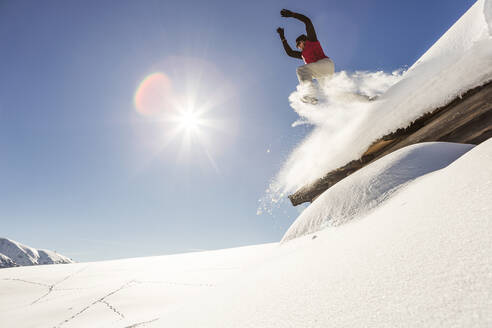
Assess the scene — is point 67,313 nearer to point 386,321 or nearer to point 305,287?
point 305,287

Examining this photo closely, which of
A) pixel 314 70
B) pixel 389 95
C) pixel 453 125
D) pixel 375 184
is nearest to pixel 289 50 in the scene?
pixel 314 70

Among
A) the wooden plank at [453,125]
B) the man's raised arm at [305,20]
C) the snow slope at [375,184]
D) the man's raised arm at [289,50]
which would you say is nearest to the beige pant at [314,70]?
the man's raised arm at [305,20]

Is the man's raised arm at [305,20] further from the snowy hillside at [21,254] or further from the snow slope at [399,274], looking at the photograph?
the snowy hillside at [21,254]

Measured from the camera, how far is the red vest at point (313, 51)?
13.5 ft

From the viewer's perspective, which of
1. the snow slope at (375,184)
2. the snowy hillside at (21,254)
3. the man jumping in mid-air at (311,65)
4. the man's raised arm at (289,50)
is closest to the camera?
the snow slope at (375,184)

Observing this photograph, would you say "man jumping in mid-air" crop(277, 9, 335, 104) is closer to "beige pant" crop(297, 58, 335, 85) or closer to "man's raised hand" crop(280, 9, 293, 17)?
"beige pant" crop(297, 58, 335, 85)

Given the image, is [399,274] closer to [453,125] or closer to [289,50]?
[453,125]

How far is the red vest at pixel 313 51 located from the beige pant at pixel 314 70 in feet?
0.43

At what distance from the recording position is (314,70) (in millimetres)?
4109

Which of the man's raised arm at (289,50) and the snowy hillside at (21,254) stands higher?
the snowy hillside at (21,254)

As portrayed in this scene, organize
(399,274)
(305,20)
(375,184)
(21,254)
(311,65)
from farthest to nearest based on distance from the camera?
(21,254)
(311,65)
(305,20)
(375,184)
(399,274)

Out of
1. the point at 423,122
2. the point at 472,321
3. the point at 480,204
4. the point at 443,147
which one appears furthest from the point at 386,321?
the point at 423,122

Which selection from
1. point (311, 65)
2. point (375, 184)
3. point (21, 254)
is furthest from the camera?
point (21, 254)

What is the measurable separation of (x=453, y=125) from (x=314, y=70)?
2.83 meters
